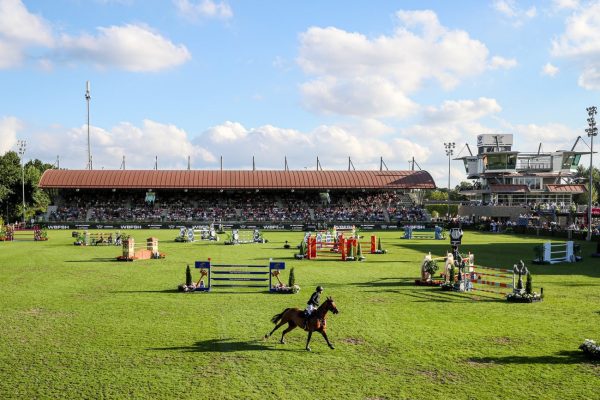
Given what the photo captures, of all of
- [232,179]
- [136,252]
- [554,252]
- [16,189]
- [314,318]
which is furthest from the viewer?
[232,179]

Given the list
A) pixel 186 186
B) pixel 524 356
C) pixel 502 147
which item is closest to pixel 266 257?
pixel 524 356

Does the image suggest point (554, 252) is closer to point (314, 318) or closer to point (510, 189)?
point (314, 318)

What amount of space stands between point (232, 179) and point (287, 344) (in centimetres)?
6701

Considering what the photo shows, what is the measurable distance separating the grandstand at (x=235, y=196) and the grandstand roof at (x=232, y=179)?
13 centimetres

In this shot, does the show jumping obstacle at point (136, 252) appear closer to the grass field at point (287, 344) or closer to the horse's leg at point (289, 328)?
the grass field at point (287, 344)

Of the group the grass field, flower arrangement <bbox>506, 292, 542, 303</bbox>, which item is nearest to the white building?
the grass field

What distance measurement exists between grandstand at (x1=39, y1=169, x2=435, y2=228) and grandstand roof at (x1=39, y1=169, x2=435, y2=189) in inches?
5.2

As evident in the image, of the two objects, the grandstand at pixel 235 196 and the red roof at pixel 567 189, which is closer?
the grandstand at pixel 235 196

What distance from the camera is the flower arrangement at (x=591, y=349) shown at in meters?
11.5

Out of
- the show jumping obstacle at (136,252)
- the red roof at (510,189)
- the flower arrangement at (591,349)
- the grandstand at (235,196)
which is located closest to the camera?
the flower arrangement at (591,349)

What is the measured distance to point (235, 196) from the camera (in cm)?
8144

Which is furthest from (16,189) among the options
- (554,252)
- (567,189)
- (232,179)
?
(567,189)

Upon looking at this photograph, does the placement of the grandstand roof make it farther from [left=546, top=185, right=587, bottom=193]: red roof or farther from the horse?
→ the horse

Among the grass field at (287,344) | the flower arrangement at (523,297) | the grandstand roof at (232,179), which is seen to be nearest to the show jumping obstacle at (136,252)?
the grass field at (287,344)
